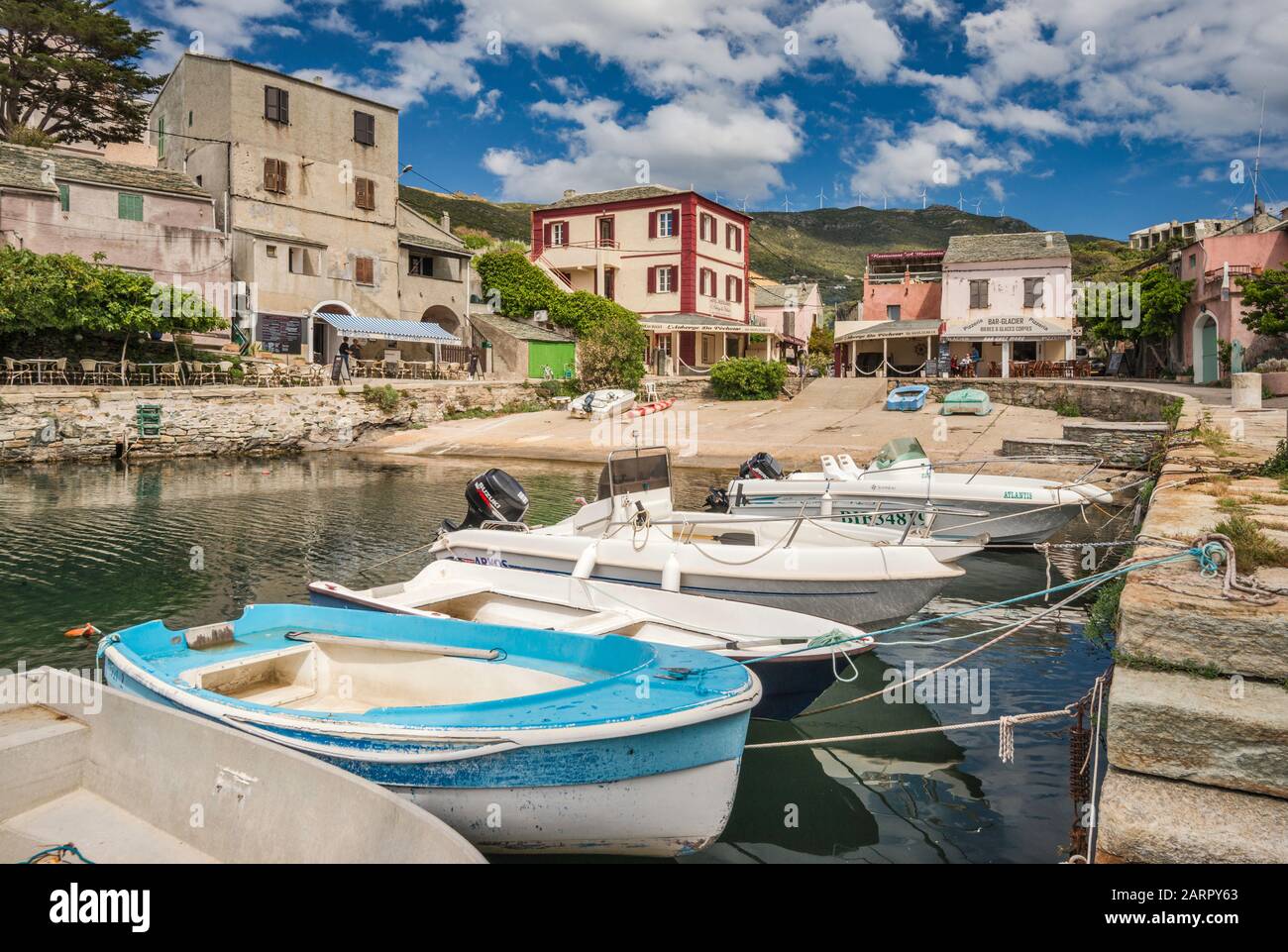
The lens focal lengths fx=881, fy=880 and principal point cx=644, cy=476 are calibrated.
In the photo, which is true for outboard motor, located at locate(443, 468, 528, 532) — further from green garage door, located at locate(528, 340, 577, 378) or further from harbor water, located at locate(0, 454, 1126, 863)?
green garage door, located at locate(528, 340, 577, 378)

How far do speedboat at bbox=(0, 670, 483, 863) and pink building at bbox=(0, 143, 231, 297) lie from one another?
36.3 m

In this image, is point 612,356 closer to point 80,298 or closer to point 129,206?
point 80,298

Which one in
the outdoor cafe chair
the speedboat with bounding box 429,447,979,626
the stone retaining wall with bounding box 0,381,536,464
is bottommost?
the speedboat with bounding box 429,447,979,626

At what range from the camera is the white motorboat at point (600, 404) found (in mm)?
37656

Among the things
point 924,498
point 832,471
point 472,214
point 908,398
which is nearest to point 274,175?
point 908,398

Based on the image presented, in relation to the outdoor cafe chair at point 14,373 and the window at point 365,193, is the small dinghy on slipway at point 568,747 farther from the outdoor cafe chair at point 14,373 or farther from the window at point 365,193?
the window at point 365,193

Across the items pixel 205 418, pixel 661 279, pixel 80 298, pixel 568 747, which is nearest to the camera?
pixel 568 747

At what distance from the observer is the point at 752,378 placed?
134ft

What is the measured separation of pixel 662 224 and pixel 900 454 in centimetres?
3753

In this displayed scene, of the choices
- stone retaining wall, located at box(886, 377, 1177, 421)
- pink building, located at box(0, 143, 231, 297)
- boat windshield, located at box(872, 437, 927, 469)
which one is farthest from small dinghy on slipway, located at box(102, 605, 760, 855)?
pink building, located at box(0, 143, 231, 297)

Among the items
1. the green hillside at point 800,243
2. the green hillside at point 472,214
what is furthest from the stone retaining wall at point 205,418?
the green hillside at point 472,214

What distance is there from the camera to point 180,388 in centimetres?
3338

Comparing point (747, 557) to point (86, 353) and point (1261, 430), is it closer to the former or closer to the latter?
point (1261, 430)

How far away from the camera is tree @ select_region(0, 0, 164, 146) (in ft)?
150
